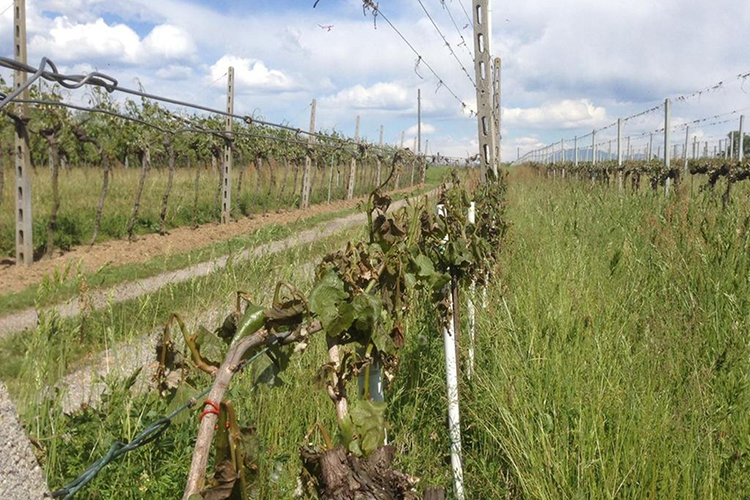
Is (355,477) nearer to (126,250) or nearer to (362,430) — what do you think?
(362,430)

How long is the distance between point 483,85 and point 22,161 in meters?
6.08

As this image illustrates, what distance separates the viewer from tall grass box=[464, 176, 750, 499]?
7.73 feet

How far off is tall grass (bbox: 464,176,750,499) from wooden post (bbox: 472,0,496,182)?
179 centimetres

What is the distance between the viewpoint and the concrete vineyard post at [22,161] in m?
8.52

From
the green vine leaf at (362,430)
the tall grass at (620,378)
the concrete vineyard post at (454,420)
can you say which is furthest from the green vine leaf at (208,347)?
the concrete vineyard post at (454,420)

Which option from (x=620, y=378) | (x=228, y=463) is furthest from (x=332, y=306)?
(x=620, y=378)

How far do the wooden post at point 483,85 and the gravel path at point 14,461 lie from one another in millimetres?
5808

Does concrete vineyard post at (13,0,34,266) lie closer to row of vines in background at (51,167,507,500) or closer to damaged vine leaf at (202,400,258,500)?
row of vines in background at (51,167,507,500)

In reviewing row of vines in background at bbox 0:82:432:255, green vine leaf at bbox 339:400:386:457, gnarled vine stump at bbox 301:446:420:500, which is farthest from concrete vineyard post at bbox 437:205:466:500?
row of vines in background at bbox 0:82:432:255

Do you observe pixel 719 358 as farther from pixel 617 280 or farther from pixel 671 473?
pixel 617 280

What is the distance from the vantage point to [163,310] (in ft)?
18.1

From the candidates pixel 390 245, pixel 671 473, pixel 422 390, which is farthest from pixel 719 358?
pixel 390 245

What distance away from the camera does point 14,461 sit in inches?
40.2

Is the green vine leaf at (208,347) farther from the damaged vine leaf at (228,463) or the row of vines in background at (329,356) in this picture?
the damaged vine leaf at (228,463)
